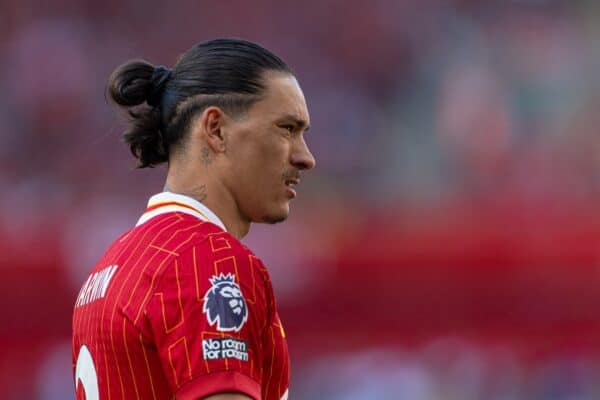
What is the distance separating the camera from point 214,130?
2.10m

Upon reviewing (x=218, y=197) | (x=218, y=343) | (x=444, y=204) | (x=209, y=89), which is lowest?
(x=218, y=343)

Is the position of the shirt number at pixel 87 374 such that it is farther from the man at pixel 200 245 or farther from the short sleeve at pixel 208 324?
the short sleeve at pixel 208 324

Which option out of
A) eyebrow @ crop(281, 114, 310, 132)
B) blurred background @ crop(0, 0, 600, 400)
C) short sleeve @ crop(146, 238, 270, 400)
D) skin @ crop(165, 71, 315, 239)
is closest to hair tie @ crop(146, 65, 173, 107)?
skin @ crop(165, 71, 315, 239)

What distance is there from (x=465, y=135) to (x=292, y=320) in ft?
5.24

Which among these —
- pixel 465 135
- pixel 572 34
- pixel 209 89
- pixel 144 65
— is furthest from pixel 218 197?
pixel 572 34

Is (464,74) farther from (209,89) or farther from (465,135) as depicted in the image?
(209,89)

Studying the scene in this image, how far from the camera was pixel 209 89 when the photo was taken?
211 centimetres

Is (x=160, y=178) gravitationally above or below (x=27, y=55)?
below

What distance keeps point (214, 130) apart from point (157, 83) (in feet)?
0.68

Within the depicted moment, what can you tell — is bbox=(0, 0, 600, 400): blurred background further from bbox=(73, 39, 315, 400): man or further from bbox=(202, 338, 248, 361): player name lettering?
bbox=(202, 338, 248, 361): player name lettering

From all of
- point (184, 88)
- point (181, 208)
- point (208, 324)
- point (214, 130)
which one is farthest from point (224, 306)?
point (184, 88)

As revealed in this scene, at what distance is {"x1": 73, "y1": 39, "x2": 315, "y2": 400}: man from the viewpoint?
1.81m

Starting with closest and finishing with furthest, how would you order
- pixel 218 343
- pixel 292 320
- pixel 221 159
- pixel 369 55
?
pixel 218 343 → pixel 221 159 → pixel 292 320 → pixel 369 55

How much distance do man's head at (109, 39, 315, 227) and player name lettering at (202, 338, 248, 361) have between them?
1.31 ft
